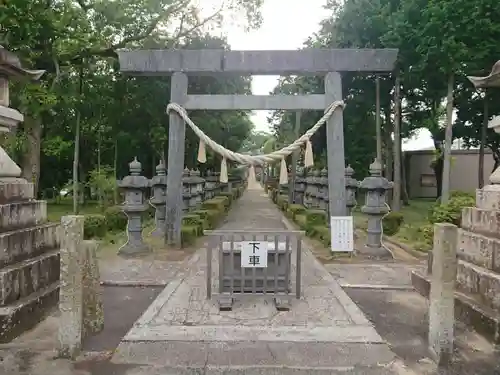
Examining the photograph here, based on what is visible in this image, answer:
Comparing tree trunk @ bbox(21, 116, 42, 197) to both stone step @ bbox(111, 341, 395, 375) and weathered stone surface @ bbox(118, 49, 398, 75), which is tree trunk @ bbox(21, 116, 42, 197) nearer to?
weathered stone surface @ bbox(118, 49, 398, 75)

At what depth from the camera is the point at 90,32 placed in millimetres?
16469

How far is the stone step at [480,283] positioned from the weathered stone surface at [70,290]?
4791 millimetres

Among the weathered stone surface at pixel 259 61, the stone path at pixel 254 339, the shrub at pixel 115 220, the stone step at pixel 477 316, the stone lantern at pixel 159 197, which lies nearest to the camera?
the stone path at pixel 254 339

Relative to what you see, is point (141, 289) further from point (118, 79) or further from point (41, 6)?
point (118, 79)

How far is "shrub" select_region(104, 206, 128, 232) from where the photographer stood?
14.0 m

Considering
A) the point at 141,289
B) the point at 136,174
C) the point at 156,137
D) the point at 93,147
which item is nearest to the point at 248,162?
the point at 141,289

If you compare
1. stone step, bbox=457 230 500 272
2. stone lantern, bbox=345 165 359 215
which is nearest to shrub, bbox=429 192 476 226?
stone lantern, bbox=345 165 359 215

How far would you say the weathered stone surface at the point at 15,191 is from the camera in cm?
568

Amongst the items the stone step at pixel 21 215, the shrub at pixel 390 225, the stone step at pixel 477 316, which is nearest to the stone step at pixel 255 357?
the stone step at pixel 477 316

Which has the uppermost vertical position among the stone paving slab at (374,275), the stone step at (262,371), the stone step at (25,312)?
the stone step at (25,312)

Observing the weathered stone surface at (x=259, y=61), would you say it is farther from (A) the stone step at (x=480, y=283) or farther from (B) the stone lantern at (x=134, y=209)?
(A) the stone step at (x=480, y=283)

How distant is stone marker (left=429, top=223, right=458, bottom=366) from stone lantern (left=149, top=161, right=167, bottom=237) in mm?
9235

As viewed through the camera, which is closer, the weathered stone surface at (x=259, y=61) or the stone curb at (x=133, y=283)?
the stone curb at (x=133, y=283)

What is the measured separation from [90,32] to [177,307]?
13835 millimetres
